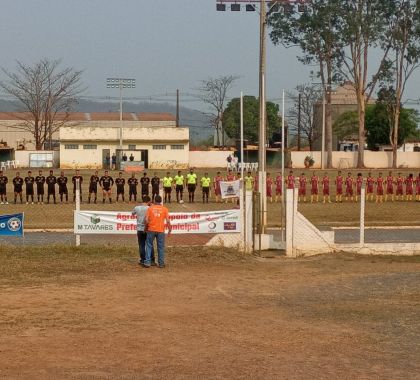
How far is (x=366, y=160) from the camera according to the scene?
256 ft

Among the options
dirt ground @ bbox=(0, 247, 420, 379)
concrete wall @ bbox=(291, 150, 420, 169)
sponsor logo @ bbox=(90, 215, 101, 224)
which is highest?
concrete wall @ bbox=(291, 150, 420, 169)

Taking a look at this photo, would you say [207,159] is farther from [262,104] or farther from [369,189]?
[262,104]

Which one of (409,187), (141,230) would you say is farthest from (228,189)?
(141,230)

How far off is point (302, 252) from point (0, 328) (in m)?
10.5

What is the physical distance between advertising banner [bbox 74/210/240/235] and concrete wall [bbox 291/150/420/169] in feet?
184

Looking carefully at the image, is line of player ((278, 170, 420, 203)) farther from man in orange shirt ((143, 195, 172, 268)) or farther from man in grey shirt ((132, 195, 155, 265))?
man in orange shirt ((143, 195, 172, 268))

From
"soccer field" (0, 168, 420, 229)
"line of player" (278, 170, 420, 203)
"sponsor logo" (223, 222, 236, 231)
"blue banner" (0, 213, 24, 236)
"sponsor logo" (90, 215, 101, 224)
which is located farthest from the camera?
"line of player" (278, 170, 420, 203)

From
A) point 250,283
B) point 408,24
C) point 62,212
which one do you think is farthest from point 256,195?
point 408,24

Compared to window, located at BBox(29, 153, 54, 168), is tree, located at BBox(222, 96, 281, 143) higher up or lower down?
higher up

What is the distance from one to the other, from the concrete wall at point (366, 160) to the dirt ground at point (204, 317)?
57.5 meters

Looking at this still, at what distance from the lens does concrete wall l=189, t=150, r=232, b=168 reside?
75.8 metres

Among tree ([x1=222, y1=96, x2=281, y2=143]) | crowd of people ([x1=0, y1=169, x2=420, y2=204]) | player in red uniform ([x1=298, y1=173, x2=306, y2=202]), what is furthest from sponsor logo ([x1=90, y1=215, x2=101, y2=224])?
tree ([x1=222, y1=96, x2=281, y2=143])

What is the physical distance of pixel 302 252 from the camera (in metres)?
20.6

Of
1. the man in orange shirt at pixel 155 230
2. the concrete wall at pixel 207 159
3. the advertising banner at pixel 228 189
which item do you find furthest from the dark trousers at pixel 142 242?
the concrete wall at pixel 207 159
